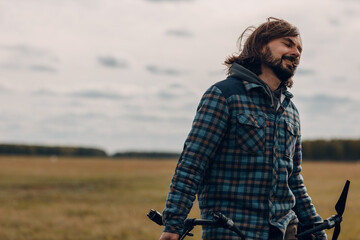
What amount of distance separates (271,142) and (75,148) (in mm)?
196286

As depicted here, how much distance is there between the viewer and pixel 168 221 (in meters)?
3.03

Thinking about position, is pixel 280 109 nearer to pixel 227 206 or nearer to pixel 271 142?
pixel 271 142

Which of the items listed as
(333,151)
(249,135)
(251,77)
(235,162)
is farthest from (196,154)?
(333,151)

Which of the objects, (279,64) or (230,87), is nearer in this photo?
(230,87)

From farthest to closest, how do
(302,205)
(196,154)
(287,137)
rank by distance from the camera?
(302,205)
(287,137)
(196,154)

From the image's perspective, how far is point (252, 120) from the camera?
10.7ft

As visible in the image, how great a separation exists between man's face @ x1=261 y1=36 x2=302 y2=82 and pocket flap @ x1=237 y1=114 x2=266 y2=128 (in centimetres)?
46

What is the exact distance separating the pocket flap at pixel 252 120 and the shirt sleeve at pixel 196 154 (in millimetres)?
99

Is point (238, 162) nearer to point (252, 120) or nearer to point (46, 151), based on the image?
point (252, 120)

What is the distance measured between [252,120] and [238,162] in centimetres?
31

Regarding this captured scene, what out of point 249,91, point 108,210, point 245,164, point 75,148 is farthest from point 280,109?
point 75,148

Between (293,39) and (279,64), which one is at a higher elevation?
(293,39)

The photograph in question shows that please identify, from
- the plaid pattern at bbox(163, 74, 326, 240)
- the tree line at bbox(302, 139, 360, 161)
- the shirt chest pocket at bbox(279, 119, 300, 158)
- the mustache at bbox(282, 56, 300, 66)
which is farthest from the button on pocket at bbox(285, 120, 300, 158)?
the tree line at bbox(302, 139, 360, 161)

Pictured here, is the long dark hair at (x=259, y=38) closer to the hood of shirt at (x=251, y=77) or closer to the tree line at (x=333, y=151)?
the hood of shirt at (x=251, y=77)
